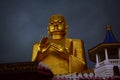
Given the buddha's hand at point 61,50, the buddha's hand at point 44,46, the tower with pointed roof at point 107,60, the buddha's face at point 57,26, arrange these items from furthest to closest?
the buddha's face at point 57,26
the buddha's hand at point 61,50
the buddha's hand at point 44,46
the tower with pointed roof at point 107,60

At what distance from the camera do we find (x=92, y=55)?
703 inches

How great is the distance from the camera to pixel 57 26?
20.5 metres

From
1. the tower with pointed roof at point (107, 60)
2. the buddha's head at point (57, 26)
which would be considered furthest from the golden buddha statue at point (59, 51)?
the tower with pointed roof at point (107, 60)

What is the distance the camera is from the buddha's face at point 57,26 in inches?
803

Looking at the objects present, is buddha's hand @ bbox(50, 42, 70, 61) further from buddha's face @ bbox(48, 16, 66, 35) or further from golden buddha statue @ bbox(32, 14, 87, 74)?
buddha's face @ bbox(48, 16, 66, 35)

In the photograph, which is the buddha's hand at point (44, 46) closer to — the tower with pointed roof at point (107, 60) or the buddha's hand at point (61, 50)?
the buddha's hand at point (61, 50)

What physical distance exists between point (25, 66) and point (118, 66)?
7.88 meters

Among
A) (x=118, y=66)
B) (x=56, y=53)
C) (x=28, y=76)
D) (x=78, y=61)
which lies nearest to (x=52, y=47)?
(x=56, y=53)

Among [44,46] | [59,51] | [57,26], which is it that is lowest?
[59,51]

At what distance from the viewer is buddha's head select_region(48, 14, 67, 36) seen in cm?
2041

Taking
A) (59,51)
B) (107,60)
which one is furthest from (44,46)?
(107,60)

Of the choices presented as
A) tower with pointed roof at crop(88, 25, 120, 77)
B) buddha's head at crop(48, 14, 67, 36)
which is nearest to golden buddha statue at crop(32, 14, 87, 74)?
buddha's head at crop(48, 14, 67, 36)

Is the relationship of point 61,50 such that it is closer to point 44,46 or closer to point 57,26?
point 44,46

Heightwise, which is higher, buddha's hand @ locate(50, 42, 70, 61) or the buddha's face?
the buddha's face
